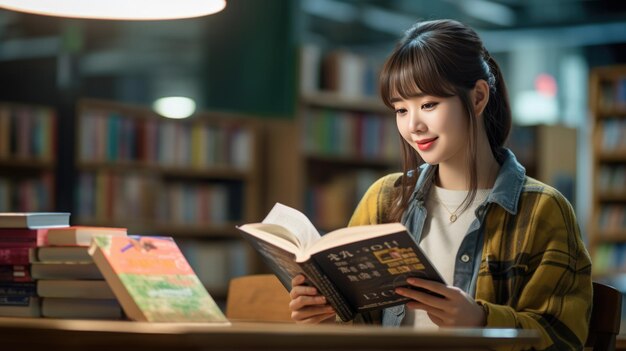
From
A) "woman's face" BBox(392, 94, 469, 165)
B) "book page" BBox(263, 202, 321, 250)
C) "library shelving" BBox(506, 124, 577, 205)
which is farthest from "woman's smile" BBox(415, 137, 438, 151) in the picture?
"library shelving" BBox(506, 124, 577, 205)

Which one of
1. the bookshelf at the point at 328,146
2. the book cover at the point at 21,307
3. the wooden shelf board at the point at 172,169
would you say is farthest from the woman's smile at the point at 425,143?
the bookshelf at the point at 328,146

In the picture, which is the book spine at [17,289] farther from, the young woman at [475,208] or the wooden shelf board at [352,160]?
the wooden shelf board at [352,160]

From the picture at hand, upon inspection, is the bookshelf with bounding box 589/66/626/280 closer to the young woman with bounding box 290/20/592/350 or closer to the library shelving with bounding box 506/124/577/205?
the library shelving with bounding box 506/124/577/205

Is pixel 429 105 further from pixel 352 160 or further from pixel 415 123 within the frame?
pixel 352 160

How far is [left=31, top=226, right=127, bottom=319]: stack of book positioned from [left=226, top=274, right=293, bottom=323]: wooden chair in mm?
609

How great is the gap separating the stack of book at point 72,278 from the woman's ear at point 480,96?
753 mm

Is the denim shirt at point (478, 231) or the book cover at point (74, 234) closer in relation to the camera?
the book cover at point (74, 234)

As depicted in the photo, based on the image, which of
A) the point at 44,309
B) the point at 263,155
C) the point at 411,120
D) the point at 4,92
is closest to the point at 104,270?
the point at 44,309

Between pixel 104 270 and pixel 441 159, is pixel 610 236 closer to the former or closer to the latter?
pixel 441 159

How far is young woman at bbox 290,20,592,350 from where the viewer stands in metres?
1.93

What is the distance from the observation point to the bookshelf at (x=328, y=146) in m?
6.67

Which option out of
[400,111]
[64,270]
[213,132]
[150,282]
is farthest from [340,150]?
[150,282]

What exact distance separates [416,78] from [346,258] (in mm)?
483

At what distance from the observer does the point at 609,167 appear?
28.2 ft
